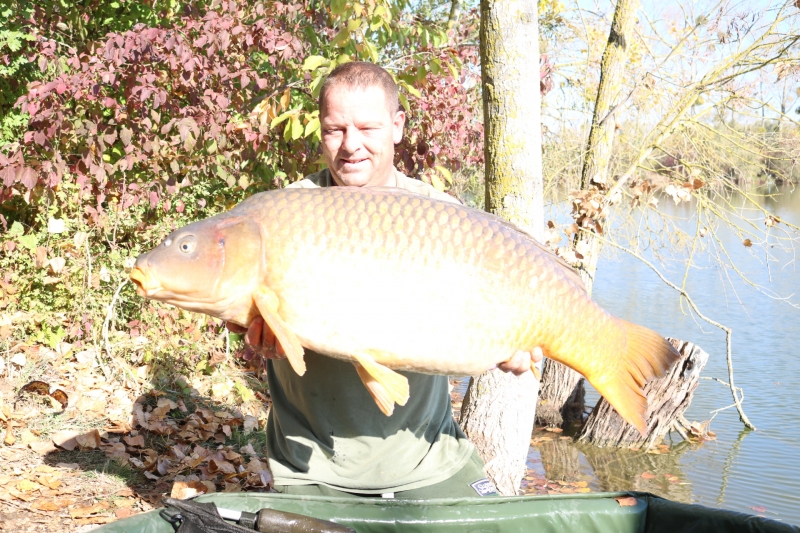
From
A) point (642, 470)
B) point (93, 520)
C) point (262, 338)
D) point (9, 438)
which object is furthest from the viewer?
point (642, 470)

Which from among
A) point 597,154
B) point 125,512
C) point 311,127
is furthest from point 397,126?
point 597,154

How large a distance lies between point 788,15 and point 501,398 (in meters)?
4.26

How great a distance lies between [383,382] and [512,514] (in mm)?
491

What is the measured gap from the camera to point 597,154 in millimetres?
6086

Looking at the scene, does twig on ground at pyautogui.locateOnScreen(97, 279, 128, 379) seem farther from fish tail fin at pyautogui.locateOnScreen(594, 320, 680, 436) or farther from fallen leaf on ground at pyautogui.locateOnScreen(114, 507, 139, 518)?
fish tail fin at pyautogui.locateOnScreen(594, 320, 680, 436)

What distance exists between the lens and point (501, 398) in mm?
3207

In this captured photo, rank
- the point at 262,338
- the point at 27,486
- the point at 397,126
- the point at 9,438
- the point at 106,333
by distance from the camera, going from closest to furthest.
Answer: the point at 262,338 < the point at 397,126 < the point at 27,486 < the point at 9,438 < the point at 106,333

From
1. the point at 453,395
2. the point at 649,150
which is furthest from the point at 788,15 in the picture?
the point at 453,395

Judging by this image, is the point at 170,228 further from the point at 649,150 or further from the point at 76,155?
the point at 649,150

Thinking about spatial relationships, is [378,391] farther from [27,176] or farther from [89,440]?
[27,176]

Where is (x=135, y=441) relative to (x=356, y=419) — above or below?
below

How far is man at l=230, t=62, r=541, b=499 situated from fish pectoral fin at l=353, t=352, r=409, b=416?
0.96 feet

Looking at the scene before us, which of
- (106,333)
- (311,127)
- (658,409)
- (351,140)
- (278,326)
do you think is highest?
(311,127)

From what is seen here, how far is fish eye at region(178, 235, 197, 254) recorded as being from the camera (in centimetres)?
154
